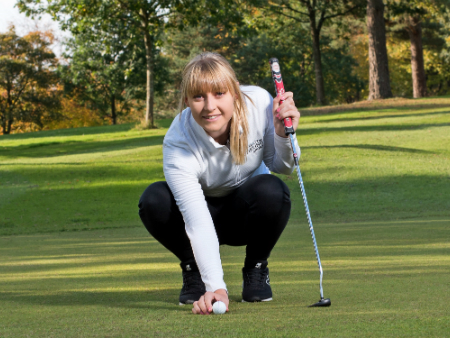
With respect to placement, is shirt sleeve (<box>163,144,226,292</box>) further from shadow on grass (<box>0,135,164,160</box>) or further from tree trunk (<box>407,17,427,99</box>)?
tree trunk (<box>407,17,427,99</box>)

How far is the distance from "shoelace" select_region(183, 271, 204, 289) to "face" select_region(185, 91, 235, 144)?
32.6 inches

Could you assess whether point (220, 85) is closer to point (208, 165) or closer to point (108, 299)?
point (208, 165)

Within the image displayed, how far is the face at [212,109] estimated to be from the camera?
290 cm

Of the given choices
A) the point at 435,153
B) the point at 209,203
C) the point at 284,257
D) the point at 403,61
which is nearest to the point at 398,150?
Result: the point at 435,153

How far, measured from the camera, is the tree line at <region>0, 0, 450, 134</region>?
23484 mm

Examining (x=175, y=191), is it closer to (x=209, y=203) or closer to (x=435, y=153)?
(x=209, y=203)

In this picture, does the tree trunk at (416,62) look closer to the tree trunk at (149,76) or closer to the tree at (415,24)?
the tree at (415,24)

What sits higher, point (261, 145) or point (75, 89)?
point (75, 89)

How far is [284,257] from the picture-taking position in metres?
4.56

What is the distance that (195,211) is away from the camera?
2840 mm

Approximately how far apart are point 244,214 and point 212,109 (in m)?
0.71

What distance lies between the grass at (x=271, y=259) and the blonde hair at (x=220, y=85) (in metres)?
0.82

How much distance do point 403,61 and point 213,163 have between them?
5074 cm

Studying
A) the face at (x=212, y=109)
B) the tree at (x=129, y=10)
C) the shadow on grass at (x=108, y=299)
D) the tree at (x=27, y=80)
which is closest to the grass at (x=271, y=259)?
the shadow on grass at (x=108, y=299)
